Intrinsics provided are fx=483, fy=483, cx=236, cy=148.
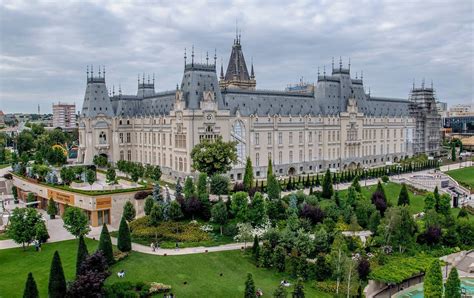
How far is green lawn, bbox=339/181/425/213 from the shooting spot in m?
59.3

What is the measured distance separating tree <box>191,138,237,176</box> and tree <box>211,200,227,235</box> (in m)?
13.3

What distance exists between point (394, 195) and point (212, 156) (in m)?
25.4

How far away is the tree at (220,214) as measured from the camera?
46812mm

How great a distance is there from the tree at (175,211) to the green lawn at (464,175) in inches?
1920

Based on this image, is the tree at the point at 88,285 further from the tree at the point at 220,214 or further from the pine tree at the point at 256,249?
the tree at the point at 220,214

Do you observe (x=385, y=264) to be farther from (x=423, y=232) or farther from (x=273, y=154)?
(x=273, y=154)

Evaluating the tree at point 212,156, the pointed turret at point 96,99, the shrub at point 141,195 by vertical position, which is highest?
the pointed turret at point 96,99

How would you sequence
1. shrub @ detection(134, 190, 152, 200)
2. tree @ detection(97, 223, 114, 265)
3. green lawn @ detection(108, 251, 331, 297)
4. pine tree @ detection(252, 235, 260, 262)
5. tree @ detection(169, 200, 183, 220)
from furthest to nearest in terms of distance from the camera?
1. shrub @ detection(134, 190, 152, 200)
2. tree @ detection(169, 200, 183, 220)
3. pine tree @ detection(252, 235, 260, 262)
4. tree @ detection(97, 223, 114, 265)
5. green lawn @ detection(108, 251, 331, 297)

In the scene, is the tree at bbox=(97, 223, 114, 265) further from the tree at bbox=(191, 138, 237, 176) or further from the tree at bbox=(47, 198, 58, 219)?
the tree at bbox=(191, 138, 237, 176)

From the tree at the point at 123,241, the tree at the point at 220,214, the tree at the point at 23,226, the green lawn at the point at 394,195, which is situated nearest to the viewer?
the tree at the point at 123,241

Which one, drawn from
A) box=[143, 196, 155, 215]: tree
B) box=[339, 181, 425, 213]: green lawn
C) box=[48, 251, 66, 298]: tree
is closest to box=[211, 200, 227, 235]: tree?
box=[143, 196, 155, 215]: tree

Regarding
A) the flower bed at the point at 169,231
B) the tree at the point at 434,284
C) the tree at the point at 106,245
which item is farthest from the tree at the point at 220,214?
the tree at the point at 434,284

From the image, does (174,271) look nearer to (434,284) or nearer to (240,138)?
(434,284)

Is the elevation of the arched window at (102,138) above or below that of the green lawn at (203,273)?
above
